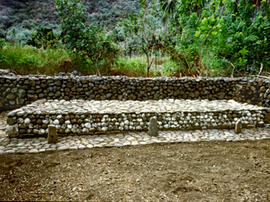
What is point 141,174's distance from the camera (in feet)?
11.1

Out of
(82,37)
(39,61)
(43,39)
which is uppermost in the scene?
(82,37)

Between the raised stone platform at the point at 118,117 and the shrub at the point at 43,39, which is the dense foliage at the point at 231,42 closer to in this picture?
the raised stone platform at the point at 118,117

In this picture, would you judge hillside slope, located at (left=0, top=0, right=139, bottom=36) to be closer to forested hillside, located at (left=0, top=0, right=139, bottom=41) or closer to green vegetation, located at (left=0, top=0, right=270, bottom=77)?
forested hillside, located at (left=0, top=0, right=139, bottom=41)

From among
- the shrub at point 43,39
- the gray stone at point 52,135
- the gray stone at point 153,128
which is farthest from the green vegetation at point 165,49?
the gray stone at point 52,135

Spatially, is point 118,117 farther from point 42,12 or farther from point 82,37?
point 42,12

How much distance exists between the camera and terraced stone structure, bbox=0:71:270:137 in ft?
16.5

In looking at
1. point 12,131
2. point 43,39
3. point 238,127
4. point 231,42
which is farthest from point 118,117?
point 43,39

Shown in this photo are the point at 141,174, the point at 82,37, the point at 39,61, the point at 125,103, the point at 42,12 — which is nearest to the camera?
the point at 141,174

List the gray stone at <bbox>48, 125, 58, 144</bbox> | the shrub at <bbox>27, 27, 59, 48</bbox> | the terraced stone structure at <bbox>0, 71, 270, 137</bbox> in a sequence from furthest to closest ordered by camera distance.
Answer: the shrub at <bbox>27, 27, 59, 48</bbox> < the terraced stone structure at <bbox>0, 71, 270, 137</bbox> < the gray stone at <bbox>48, 125, 58, 144</bbox>

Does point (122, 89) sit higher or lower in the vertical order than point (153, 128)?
higher

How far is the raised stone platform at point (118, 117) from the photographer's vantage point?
192 inches

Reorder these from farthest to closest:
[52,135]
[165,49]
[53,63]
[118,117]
A: 1. [165,49]
2. [53,63]
3. [118,117]
4. [52,135]

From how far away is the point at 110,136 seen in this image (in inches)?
199

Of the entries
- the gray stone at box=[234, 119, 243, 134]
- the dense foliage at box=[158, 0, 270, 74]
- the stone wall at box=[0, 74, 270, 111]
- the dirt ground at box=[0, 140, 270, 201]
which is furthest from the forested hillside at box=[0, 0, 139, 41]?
the dirt ground at box=[0, 140, 270, 201]
